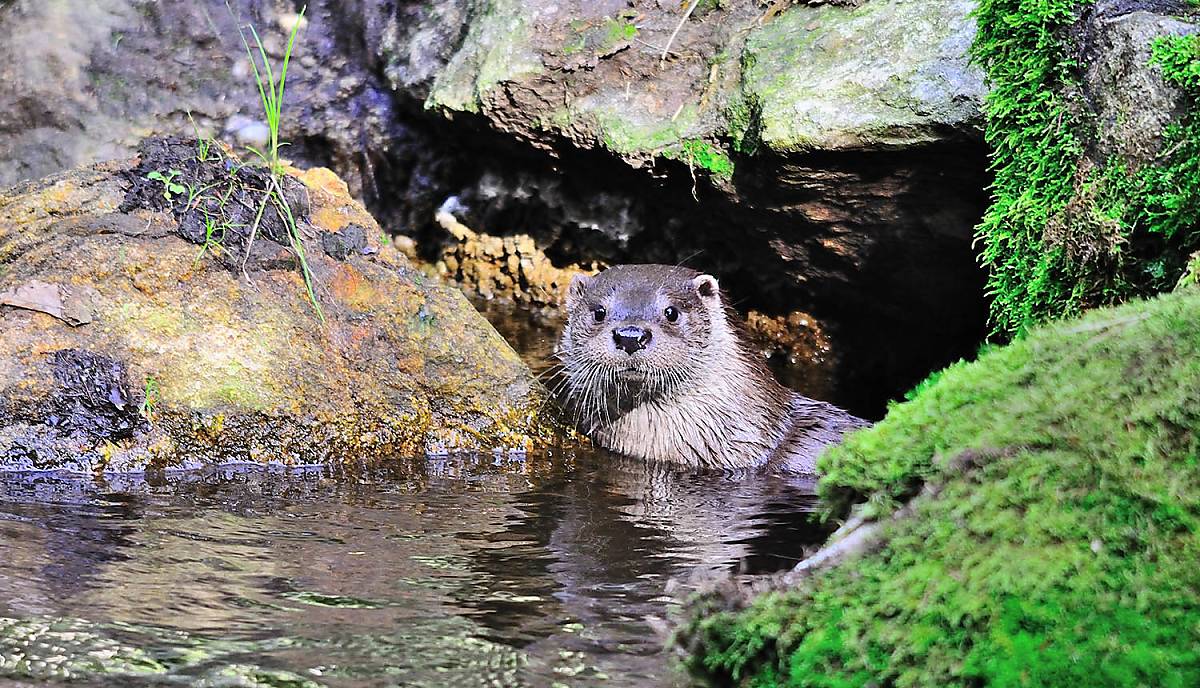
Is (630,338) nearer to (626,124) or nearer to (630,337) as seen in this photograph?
(630,337)

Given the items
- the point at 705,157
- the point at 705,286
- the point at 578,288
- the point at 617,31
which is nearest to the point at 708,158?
the point at 705,157

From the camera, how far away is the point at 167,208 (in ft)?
18.9

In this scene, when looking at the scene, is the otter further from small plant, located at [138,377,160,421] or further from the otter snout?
small plant, located at [138,377,160,421]

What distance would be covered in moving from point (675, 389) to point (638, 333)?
53 centimetres

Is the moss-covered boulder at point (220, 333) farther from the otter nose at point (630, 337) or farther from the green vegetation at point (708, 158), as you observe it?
the green vegetation at point (708, 158)

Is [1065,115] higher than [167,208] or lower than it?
higher

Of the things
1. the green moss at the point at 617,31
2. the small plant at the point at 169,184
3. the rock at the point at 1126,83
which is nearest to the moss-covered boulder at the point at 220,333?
the small plant at the point at 169,184

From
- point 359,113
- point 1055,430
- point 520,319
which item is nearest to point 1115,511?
point 1055,430

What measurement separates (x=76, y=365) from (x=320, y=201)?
1670mm

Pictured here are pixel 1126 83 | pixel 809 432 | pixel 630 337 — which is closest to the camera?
pixel 1126 83

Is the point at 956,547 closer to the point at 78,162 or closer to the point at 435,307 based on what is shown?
the point at 435,307

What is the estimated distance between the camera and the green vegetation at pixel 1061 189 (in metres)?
4.64

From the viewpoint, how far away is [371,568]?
3809 mm

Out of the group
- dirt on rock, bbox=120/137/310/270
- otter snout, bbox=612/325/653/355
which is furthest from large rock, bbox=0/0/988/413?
dirt on rock, bbox=120/137/310/270
